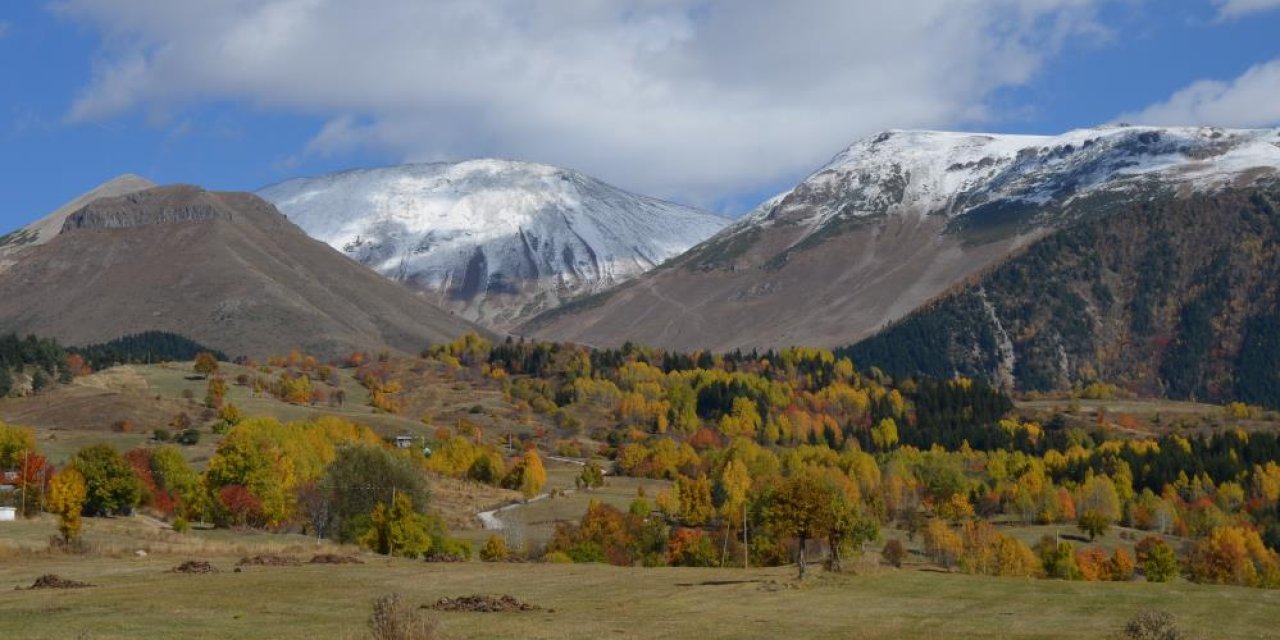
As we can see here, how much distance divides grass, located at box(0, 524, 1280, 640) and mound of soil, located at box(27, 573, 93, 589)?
1.27m

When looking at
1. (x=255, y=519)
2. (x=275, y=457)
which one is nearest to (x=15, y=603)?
(x=255, y=519)

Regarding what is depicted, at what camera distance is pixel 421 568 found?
272 feet

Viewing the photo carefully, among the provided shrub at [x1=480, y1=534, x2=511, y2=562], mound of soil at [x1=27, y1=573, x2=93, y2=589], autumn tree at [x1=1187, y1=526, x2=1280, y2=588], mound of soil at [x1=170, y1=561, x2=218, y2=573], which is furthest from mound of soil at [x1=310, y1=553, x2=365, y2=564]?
autumn tree at [x1=1187, y1=526, x2=1280, y2=588]

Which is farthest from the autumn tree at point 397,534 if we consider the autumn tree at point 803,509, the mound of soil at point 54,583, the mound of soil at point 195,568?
the mound of soil at point 54,583

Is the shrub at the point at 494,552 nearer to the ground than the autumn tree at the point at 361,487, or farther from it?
nearer to the ground

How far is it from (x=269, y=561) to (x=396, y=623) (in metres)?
40.8

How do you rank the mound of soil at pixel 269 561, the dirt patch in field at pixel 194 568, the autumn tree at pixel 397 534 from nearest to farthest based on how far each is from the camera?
the dirt patch in field at pixel 194 568 < the mound of soil at pixel 269 561 < the autumn tree at pixel 397 534

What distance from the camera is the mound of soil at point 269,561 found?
268 ft

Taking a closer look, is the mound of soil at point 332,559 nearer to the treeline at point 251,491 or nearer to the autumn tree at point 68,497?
the autumn tree at point 68,497

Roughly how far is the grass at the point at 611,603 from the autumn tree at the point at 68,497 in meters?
20.0

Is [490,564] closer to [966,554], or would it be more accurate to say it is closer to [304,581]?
[304,581]

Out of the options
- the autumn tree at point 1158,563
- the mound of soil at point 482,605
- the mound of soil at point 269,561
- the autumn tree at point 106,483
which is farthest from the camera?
the autumn tree at point 1158,563

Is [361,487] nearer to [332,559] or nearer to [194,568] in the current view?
[332,559]

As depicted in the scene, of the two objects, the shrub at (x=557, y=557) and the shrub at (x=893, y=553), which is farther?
the shrub at (x=893, y=553)
